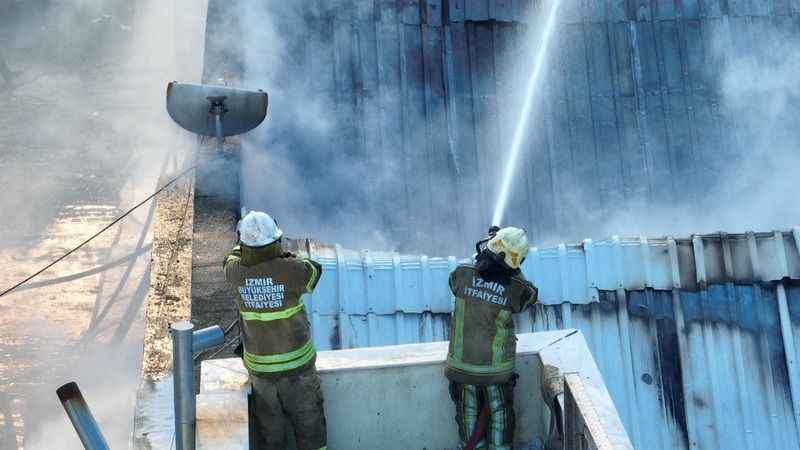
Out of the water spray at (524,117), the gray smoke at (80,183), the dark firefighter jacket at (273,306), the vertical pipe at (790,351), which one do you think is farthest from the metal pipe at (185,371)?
the water spray at (524,117)

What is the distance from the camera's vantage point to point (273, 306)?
3809mm

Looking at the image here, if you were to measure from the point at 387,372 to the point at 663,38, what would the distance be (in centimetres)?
689

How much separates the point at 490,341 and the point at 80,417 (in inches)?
79.7

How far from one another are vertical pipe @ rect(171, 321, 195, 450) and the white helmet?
35.7 inches

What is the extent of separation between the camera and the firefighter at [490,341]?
3932 mm

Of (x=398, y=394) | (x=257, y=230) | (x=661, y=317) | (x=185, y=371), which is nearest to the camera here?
(x=185, y=371)

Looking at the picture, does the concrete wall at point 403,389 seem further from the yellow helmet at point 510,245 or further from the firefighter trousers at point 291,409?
the yellow helmet at point 510,245

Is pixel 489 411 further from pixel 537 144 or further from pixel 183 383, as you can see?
pixel 537 144

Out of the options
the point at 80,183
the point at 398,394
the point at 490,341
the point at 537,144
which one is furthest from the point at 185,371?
the point at 80,183

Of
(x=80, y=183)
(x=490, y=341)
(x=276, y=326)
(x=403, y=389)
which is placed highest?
(x=80, y=183)

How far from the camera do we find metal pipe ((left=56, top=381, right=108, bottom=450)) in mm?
2512

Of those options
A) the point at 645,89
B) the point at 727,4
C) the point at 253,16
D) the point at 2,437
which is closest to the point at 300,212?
the point at 253,16

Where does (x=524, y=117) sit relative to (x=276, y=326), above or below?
above

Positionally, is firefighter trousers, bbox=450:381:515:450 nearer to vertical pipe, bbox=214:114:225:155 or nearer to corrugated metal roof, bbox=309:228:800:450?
corrugated metal roof, bbox=309:228:800:450
